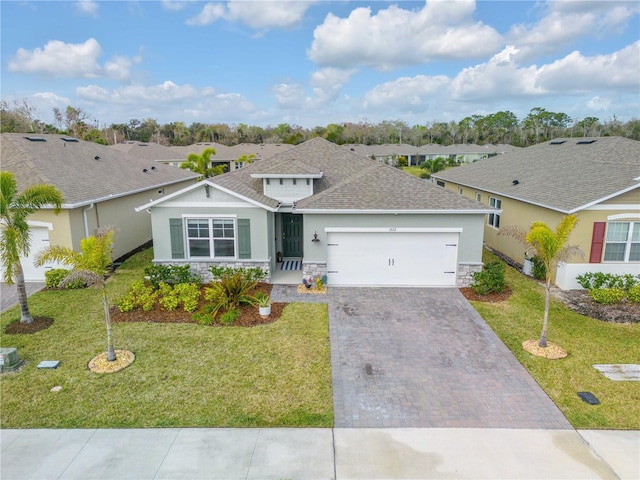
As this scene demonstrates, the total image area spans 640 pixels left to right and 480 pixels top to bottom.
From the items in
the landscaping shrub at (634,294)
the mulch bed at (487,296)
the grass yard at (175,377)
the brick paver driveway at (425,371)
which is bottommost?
the brick paver driveway at (425,371)

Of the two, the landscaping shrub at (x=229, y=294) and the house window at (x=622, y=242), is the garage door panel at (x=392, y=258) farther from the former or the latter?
the house window at (x=622, y=242)

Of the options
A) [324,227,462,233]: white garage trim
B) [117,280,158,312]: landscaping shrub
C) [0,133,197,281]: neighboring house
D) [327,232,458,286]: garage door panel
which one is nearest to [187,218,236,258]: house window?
[117,280,158,312]: landscaping shrub

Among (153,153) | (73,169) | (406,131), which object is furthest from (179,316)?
(406,131)

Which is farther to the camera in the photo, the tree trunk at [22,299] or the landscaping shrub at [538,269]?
the landscaping shrub at [538,269]

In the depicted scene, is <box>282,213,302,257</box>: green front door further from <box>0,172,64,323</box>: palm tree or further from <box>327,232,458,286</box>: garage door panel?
<box>0,172,64,323</box>: palm tree

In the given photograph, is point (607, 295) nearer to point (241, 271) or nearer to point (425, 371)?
point (425, 371)

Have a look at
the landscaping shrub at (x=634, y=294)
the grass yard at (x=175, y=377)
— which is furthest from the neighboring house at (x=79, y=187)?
the landscaping shrub at (x=634, y=294)
